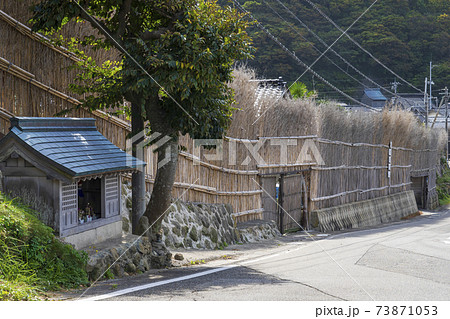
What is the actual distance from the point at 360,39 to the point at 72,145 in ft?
115

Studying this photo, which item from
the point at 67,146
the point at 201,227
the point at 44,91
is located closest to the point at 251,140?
the point at 201,227

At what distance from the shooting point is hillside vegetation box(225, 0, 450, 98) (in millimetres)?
35500

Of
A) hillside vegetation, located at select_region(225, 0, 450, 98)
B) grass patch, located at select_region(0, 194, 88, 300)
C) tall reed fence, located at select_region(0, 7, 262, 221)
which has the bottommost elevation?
grass patch, located at select_region(0, 194, 88, 300)

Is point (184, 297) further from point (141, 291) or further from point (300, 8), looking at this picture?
point (300, 8)

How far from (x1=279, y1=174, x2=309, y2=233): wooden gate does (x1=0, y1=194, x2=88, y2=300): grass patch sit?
1083 cm

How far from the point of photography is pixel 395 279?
8422 mm

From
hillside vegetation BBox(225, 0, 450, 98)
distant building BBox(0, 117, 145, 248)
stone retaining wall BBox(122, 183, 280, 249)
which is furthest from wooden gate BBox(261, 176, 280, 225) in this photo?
hillside vegetation BBox(225, 0, 450, 98)

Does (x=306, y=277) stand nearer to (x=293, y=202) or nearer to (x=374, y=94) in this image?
(x=293, y=202)

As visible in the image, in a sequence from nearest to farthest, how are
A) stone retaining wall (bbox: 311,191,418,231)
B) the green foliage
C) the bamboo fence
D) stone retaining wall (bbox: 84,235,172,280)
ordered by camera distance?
stone retaining wall (bbox: 84,235,172,280)
the green foliage
the bamboo fence
stone retaining wall (bbox: 311,191,418,231)

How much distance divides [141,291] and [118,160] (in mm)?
3089

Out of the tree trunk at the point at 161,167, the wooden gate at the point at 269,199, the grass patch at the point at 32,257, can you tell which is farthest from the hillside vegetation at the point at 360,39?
the grass patch at the point at 32,257

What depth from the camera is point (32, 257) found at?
23.5ft

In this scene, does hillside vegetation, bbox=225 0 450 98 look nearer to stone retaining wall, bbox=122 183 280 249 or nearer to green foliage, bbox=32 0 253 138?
stone retaining wall, bbox=122 183 280 249

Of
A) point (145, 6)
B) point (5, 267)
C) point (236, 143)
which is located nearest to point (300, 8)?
point (236, 143)
